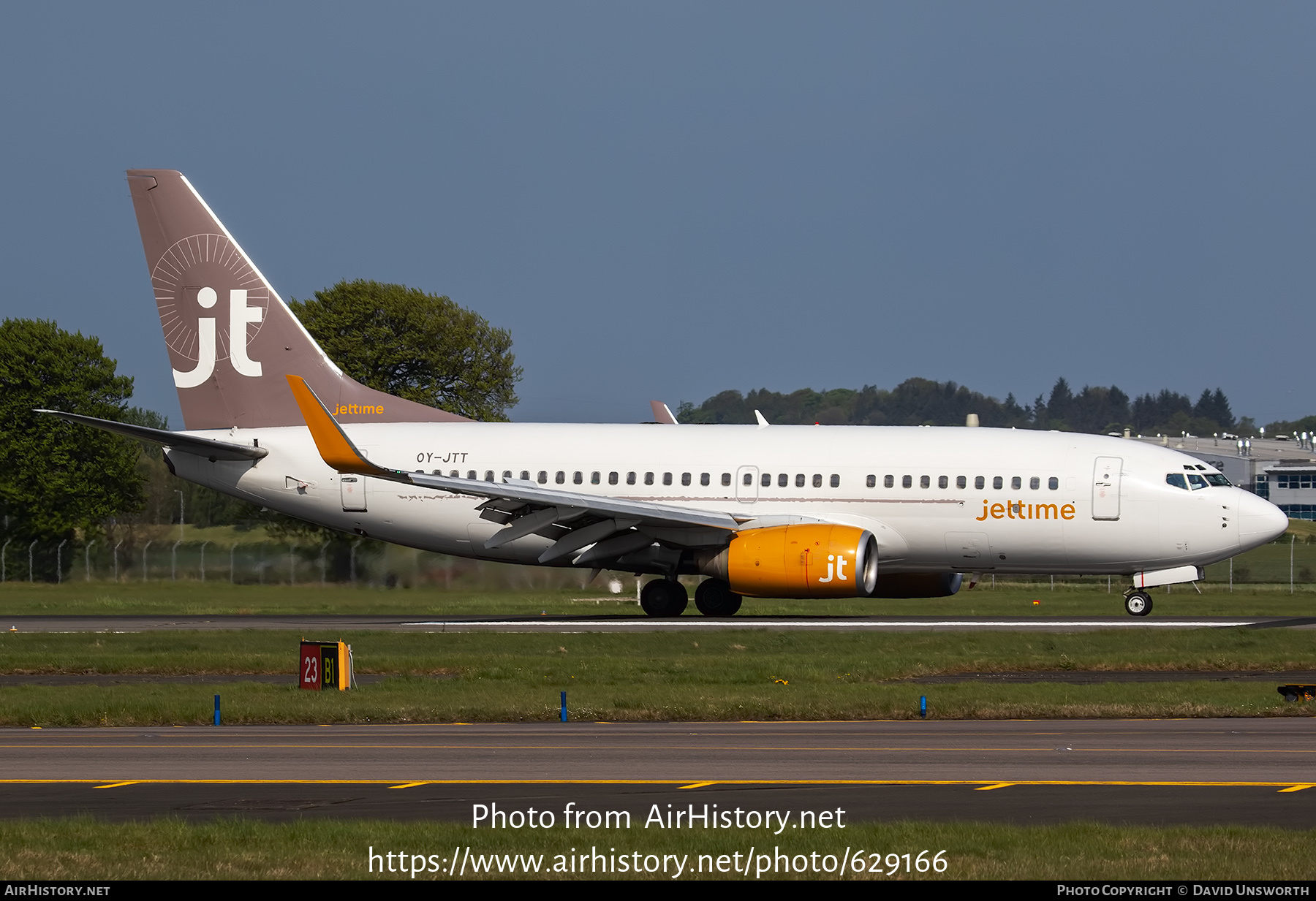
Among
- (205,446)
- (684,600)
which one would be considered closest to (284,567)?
(205,446)

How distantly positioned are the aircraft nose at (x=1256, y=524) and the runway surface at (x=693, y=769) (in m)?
15.6

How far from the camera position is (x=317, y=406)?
32.9m

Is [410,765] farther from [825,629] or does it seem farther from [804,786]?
[825,629]

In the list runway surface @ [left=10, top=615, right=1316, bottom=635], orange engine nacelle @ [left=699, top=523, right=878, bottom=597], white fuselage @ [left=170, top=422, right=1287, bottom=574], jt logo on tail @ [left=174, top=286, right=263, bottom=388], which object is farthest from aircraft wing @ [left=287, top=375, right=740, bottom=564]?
jt logo on tail @ [left=174, top=286, right=263, bottom=388]

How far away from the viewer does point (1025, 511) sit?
3503 centimetres

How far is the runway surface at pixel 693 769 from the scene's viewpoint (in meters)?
13.7

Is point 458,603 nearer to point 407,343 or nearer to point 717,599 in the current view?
point 717,599

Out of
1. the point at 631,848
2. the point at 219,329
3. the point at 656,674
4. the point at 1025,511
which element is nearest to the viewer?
the point at 631,848

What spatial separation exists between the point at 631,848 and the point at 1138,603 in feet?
86.5

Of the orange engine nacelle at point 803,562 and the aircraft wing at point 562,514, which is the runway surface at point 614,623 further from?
the aircraft wing at point 562,514

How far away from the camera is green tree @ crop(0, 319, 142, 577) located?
215ft

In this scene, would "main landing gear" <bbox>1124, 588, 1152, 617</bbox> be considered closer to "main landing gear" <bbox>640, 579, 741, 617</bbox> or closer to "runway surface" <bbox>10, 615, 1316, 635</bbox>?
"runway surface" <bbox>10, 615, 1316, 635</bbox>

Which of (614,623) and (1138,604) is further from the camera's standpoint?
(1138,604)

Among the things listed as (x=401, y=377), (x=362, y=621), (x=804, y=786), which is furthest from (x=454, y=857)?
(x=401, y=377)
